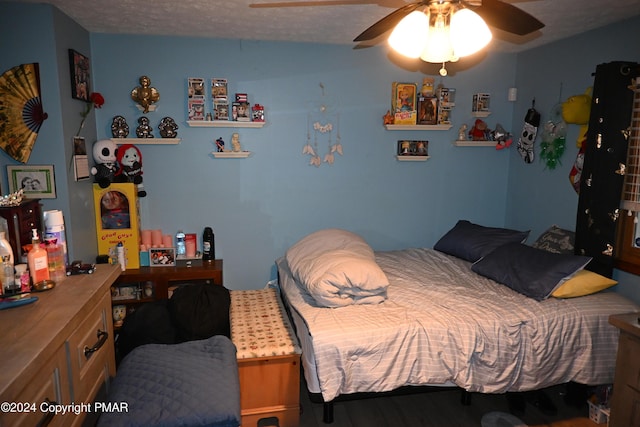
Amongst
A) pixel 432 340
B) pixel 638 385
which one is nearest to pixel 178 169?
pixel 432 340

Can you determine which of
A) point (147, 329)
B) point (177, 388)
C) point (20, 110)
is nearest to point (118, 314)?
point (147, 329)

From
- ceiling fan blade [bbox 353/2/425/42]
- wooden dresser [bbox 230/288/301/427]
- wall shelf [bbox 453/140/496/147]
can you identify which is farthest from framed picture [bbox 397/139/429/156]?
wooden dresser [bbox 230/288/301/427]

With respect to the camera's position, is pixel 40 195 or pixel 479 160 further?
pixel 479 160

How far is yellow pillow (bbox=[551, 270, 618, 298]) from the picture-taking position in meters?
2.61

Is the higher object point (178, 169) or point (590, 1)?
point (590, 1)

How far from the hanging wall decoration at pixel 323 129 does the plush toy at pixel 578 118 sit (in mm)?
1755

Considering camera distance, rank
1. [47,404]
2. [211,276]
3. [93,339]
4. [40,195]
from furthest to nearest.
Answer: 1. [211,276]
2. [40,195]
3. [93,339]
4. [47,404]

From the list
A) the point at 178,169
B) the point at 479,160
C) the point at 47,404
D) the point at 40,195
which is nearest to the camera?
the point at 47,404

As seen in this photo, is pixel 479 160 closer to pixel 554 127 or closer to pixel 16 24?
pixel 554 127

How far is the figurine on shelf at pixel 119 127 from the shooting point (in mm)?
3326

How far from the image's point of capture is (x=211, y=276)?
3266 millimetres

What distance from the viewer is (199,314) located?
2.65 metres

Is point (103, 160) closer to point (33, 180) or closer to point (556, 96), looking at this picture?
point (33, 180)

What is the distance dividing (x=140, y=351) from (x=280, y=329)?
972 millimetres
